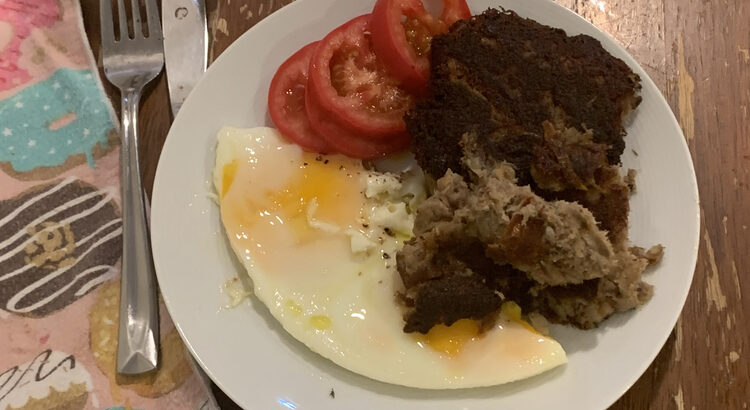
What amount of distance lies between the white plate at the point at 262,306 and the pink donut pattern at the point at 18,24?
0.97m

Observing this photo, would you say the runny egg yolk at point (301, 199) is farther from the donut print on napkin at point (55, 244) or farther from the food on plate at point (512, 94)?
the donut print on napkin at point (55, 244)

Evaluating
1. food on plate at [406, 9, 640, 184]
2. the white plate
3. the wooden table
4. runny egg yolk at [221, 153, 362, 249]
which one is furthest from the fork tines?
food on plate at [406, 9, 640, 184]

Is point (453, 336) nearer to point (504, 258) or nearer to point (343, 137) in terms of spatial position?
point (504, 258)

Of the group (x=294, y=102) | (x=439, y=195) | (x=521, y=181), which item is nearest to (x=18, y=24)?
(x=294, y=102)

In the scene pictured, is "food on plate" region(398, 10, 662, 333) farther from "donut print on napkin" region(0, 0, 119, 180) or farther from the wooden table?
"donut print on napkin" region(0, 0, 119, 180)

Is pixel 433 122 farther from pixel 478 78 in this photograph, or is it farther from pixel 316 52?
pixel 316 52

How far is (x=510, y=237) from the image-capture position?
1.97m

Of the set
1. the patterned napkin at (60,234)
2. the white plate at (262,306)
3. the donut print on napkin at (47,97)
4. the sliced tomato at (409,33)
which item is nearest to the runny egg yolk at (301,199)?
the white plate at (262,306)

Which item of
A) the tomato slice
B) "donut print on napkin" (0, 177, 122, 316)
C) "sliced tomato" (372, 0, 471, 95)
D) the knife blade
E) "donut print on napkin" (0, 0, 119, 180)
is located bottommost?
"donut print on napkin" (0, 177, 122, 316)

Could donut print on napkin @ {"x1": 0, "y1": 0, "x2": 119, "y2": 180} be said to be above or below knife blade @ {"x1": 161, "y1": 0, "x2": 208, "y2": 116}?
below

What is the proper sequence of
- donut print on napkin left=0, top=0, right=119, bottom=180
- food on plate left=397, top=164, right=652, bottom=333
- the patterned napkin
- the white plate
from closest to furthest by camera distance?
food on plate left=397, top=164, right=652, bottom=333 < the white plate < the patterned napkin < donut print on napkin left=0, top=0, right=119, bottom=180

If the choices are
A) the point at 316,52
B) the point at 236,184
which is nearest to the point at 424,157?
the point at 316,52

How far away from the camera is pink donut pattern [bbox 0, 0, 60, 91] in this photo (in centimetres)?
270

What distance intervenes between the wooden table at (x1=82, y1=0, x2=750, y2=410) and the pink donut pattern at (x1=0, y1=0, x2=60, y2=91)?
0.19 metres
